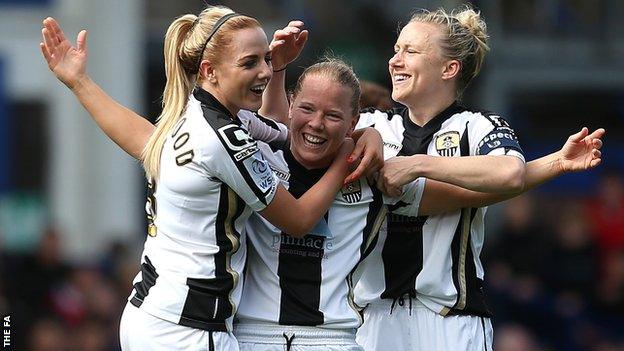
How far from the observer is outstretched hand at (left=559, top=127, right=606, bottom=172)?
16.3 feet

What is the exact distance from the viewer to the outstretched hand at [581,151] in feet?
16.3

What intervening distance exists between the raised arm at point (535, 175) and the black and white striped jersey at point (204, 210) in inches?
27.2

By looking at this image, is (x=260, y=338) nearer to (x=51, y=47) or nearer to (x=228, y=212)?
(x=228, y=212)

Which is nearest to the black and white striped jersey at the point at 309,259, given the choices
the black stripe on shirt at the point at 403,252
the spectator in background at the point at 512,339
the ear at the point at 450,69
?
the black stripe on shirt at the point at 403,252

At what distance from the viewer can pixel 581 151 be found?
16.5ft

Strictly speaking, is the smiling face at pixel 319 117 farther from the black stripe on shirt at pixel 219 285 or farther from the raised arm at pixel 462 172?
the black stripe on shirt at pixel 219 285

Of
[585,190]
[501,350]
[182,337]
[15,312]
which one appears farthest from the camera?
[585,190]

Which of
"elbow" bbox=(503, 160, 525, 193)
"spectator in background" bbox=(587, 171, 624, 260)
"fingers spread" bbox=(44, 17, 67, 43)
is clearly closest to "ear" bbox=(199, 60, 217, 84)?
"fingers spread" bbox=(44, 17, 67, 43)

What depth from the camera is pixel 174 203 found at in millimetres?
4664

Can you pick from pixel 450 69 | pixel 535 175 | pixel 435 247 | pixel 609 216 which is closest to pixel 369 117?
pixel 450 69

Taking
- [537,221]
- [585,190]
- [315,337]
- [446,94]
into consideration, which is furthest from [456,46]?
[585,190]

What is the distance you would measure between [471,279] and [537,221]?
20.3 ft

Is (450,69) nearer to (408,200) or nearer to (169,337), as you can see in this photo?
(408,200)

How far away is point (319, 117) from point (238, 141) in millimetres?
350
